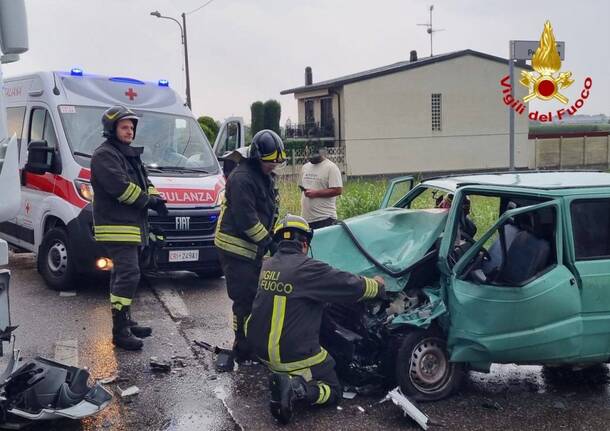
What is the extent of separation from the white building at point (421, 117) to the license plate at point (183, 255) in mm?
24765

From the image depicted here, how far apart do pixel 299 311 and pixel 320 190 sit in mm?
3663

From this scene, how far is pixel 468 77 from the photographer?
112 feet

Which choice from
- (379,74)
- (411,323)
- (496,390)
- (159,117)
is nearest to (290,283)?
(411,323)

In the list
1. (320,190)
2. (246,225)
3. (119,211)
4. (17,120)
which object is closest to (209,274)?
(320,190)

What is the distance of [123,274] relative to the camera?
595cm

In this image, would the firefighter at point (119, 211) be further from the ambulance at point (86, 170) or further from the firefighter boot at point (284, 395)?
the firefighter boot at point (284, 395)

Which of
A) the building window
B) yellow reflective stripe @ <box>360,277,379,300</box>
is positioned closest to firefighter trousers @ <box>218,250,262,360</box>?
yellow reflective stripe @ <box>360,277,379,300</box>

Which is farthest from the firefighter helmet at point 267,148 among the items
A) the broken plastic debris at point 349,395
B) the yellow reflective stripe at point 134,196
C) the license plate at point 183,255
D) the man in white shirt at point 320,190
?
the license plate at point 183,255

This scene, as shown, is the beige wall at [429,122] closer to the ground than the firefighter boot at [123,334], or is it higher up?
higher up

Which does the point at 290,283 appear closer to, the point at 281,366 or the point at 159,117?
the point at 281,366

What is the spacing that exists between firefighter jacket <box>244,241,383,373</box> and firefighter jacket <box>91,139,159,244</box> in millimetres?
1802

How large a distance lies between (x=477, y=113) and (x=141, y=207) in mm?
31136

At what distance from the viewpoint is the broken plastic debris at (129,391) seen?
4980mm

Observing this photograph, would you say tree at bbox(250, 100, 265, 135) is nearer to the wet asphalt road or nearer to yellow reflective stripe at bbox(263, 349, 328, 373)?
the wet asphalt road
